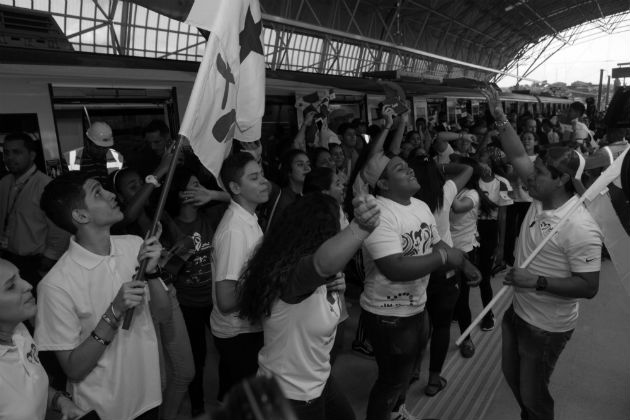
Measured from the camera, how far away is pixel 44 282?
1.65 metres

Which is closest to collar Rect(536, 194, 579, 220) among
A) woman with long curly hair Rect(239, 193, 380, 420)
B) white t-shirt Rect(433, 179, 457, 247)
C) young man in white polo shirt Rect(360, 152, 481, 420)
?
young man in white polo shirt Rect(360, 152, 481, 420)

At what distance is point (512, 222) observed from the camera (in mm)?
5969

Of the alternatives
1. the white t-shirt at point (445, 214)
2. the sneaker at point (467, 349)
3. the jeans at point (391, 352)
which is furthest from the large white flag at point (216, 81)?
the sneaker at point (467, 349)

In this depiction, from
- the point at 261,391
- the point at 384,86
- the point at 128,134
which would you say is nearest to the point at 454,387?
the point at 261,391

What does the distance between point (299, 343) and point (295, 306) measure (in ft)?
0.48

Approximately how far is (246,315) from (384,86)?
6.39 meters

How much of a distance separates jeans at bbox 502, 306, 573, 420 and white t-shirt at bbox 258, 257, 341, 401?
45.0 inches

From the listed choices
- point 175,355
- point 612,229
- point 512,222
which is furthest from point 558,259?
point 512,222

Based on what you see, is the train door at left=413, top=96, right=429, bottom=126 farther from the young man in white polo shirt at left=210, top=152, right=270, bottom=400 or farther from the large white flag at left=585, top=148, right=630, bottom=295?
the young man in white polo shirt at left=210, top=152, right=270, bottom=400

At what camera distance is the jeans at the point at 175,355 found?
7.82 ft

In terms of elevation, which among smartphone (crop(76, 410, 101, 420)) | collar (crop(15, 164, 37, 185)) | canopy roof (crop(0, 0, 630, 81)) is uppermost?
canopy roof (crop(0, 0, 630, 81))

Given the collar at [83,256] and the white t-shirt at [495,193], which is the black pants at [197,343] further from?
the white t-shirt at [495,193]

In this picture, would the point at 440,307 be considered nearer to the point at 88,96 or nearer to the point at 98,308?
the point at 98,308

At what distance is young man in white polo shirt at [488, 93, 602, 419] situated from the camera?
2.21 m
